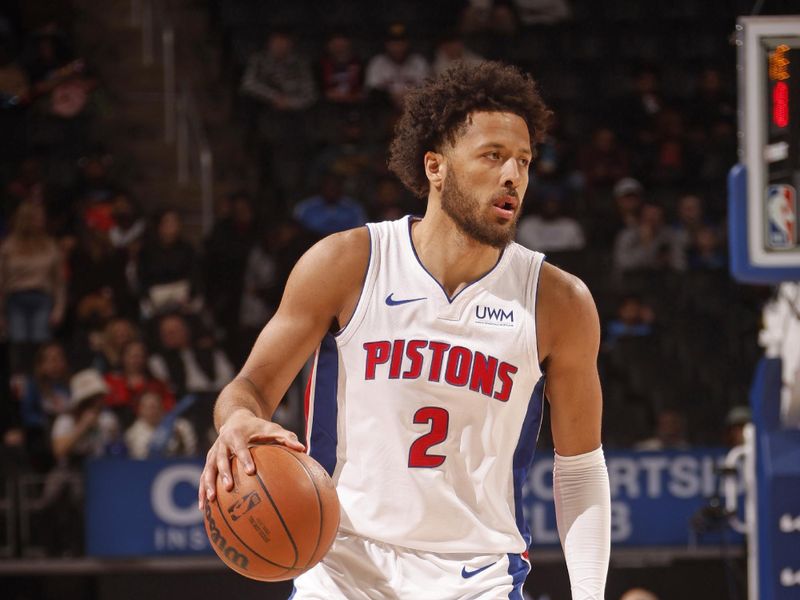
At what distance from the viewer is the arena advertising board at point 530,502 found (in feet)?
23.1

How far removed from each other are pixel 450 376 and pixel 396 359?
0.14 metres

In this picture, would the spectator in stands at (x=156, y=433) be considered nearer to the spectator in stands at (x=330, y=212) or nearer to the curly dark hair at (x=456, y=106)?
the spectator in stands at (x=330, y=212)

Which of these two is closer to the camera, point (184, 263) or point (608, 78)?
point (184, 263)

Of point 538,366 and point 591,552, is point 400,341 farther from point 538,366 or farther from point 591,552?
point 591,552

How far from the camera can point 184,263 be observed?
9383mm

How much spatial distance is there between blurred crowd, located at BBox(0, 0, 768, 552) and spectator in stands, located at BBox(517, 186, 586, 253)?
0.06 feet

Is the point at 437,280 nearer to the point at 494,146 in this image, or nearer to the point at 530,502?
the point at 494,146

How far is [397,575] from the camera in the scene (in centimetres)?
294

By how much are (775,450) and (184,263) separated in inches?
208

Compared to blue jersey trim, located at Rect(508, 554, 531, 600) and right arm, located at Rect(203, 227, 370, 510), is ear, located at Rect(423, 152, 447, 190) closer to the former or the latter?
right arm, located at Rect(203, 227, 370, 510)

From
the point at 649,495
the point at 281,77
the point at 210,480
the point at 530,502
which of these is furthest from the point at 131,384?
the point at 210,480

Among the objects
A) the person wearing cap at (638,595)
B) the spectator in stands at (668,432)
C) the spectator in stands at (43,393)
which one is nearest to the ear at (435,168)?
the person wearing cap at (638,595)

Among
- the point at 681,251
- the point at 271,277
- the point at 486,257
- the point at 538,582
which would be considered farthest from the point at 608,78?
the point at 486,257

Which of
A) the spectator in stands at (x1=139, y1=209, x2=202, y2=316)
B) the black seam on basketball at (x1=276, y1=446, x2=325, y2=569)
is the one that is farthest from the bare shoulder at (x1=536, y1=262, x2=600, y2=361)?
the spectator in stands at (x1=139, y1=209, x2=202, y2=316)
